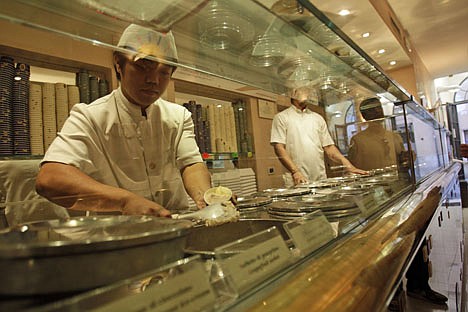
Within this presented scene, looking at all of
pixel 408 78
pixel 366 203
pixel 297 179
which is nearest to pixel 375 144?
pixel 297 179

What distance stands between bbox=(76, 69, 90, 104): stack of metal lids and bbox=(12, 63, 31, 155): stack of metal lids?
22cm

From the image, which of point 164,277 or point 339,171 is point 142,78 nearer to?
point 164,277

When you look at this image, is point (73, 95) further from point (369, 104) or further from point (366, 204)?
point (369, 104)

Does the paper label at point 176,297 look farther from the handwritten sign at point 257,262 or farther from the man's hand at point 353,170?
the man's hand at point 353,170

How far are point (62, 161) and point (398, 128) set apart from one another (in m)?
1.58

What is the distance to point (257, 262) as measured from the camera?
409 mm

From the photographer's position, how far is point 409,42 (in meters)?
5.26

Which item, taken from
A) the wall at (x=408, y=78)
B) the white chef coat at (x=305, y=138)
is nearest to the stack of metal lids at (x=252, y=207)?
the white chef coat at (x=305, y=138)

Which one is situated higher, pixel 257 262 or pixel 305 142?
pixel 305 142

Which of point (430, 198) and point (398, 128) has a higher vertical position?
point (398, 128)

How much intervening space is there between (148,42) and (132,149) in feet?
1.76

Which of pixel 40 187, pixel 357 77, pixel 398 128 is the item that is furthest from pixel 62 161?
pixel 398 128

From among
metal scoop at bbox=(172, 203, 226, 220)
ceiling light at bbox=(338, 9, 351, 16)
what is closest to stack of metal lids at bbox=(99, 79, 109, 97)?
metal scoop at bbox=(172, 203, 226, 220)

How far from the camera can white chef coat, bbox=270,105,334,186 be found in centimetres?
190
